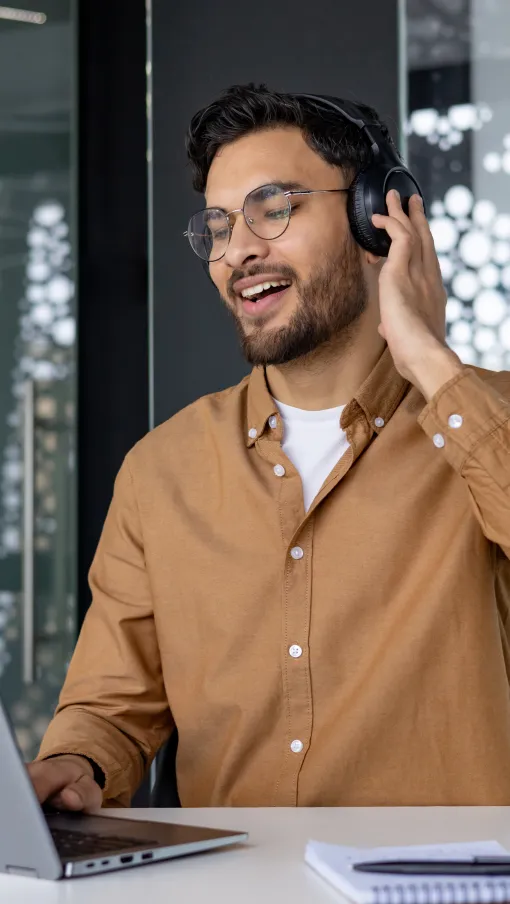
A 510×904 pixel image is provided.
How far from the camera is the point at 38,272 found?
2.93 meters

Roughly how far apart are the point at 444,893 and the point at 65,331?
2361 mm

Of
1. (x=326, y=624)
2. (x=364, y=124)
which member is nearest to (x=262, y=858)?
(x=326, y=624)

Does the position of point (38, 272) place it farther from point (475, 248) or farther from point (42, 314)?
point (475, 248)

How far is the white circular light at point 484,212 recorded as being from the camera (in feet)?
9.16

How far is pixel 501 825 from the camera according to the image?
1117mm

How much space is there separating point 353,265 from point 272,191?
0.65ft

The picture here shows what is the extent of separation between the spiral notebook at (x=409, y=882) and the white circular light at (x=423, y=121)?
224cm

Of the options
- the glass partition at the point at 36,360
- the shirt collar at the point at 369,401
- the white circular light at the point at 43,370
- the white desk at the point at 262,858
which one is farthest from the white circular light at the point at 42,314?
the white desk at the point at 262,858

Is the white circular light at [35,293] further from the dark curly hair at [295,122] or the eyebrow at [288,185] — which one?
the eyebrow at [288,185]

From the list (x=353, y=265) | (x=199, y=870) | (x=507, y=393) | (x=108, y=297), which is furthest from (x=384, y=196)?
(x=108, y=297)

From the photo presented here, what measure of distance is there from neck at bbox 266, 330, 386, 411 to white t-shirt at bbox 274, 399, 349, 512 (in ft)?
0.05

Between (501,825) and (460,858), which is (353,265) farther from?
(460,858)

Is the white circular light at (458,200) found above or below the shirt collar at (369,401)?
above

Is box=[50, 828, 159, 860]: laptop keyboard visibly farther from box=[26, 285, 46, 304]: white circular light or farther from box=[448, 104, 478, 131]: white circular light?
box=[448, 104, 478, 131]: white circular light
